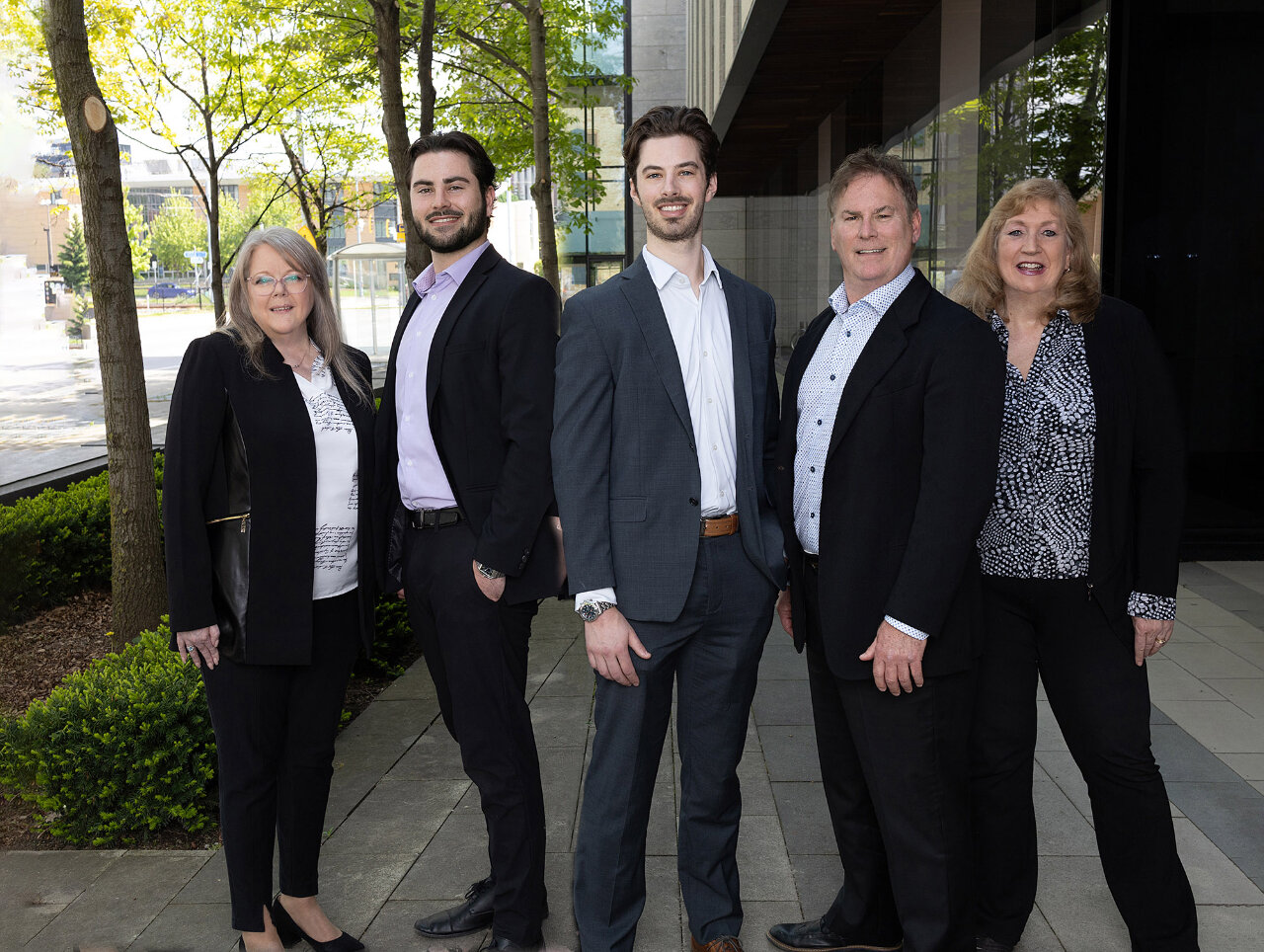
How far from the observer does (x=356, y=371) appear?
3279mm

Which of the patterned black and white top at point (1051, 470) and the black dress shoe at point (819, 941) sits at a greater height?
the patterned black and white top at point (1051, 470)

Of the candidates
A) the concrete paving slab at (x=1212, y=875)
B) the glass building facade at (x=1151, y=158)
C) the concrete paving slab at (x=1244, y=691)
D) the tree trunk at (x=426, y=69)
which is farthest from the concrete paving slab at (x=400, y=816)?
the tree trunk at (x=426, y=69)

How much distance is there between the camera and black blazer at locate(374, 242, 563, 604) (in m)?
2.90

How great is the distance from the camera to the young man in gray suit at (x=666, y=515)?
2797 mm

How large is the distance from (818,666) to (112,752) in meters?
2.54

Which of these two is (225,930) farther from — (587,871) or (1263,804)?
(1263,804)

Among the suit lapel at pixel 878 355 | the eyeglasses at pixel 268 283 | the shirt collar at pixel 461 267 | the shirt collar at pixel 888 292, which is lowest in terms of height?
the suit lapel at pixel 878 355

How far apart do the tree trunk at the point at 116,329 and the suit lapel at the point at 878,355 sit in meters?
3.76

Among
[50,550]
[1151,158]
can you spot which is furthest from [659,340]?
[1151,158]

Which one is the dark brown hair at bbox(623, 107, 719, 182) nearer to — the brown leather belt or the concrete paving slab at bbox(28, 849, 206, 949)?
the brown leather belt

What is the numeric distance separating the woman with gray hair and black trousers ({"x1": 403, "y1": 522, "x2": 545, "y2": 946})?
8.8 inches

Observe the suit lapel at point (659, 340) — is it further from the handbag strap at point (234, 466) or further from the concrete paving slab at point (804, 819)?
the concrete paving slab at point (804, 819)

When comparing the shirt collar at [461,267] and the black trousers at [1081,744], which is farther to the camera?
the shirt collar at [461,267]

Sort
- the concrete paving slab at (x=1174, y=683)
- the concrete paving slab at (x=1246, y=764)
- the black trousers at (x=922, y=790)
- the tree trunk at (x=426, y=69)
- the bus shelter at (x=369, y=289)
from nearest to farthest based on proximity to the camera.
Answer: the black trousers at (x=922, y=790)
the concrete paving slab at (x=1246, y=764)
the concrete paving slab at (x=1174, y=683)
the tree trunk at (x=426, y=69)
the bus shelter at (x=369, y=289)
